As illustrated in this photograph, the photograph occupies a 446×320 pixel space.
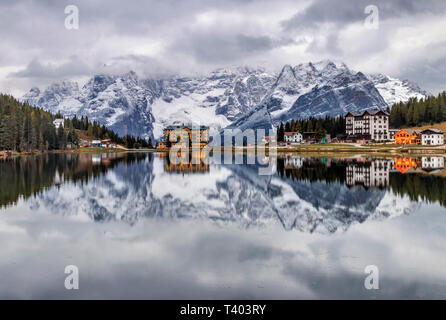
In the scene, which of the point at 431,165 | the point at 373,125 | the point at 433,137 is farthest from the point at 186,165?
the point at 373,125

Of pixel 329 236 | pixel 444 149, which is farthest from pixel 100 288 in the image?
pixel 444 149

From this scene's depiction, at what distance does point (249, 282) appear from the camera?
13.6m

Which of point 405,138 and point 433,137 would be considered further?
point 405,138

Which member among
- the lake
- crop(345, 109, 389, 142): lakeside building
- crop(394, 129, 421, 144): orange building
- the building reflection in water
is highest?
crop(345, 109, 389, 142): lakeside building

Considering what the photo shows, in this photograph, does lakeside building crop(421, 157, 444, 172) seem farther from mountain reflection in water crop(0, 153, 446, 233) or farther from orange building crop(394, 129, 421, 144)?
orange building crop(394, 129, 421, 144)

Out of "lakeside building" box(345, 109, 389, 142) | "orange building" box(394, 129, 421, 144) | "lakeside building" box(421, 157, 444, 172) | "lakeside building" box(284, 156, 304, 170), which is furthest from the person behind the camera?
"lakeside building" box(345, 109, 389, 142)

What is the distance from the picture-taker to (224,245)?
60.3ft

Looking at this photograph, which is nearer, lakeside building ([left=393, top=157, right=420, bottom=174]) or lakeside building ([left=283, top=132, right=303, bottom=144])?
lakeside building ([left=393, top=157, right=420, bottom=174])

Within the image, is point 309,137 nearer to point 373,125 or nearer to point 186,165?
point 373,125

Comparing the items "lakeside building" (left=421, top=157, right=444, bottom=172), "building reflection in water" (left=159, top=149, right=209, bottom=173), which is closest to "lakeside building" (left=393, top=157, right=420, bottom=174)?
"lakeside building" (left=421, top=157, right=444, bottom=172)

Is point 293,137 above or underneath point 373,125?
underneath

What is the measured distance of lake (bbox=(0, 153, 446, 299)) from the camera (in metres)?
13.1
